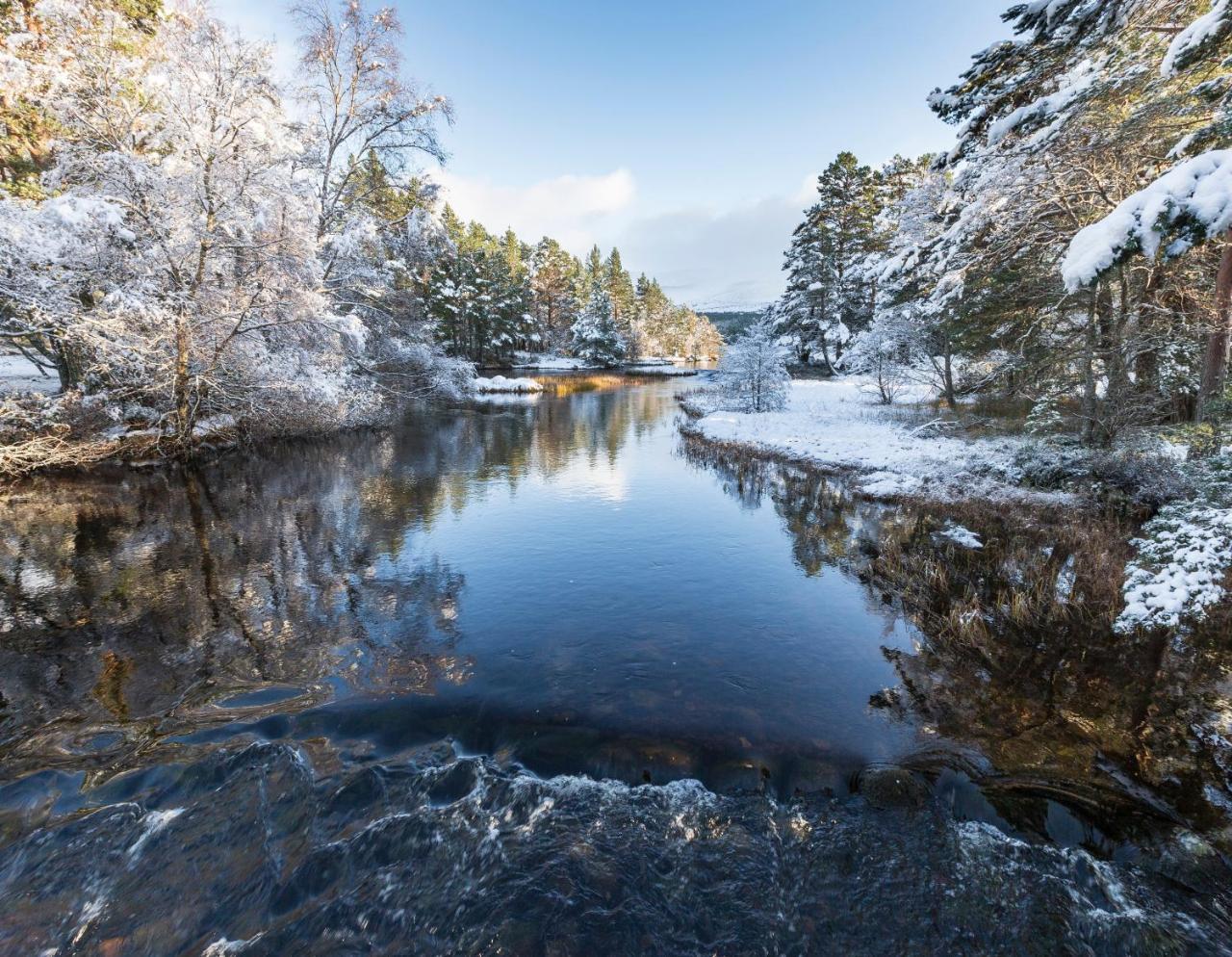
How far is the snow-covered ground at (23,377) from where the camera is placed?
60.5 ft

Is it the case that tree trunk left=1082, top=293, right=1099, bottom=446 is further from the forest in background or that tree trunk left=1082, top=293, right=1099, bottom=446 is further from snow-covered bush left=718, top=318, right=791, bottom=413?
the forest in background

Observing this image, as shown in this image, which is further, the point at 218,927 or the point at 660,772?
the point at 660,772

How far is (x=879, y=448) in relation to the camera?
17.2 metres

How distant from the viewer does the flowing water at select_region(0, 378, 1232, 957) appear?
3.61 m

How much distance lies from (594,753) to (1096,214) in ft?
42.0

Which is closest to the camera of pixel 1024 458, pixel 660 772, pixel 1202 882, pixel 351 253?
pixel 1202 882

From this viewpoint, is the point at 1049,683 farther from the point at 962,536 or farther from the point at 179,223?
the point at 179,223

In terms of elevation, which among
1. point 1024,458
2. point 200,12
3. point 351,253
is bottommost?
point 1024,458

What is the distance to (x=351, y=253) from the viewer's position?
19156 millimetres

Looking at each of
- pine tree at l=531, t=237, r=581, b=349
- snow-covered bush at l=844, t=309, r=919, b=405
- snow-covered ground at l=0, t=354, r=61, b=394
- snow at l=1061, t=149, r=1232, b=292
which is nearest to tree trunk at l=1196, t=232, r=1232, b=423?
snow at l=1061, t=149, r=1232, b=292

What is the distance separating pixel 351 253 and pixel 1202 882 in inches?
916

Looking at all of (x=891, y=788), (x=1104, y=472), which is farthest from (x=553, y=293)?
(x=891, y=788)

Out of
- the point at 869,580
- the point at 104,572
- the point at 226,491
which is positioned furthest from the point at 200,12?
the point at 869,580

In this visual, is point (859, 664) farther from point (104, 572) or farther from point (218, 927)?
point (104, 572)
